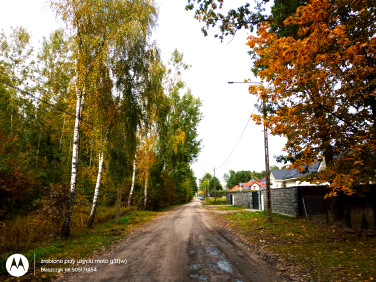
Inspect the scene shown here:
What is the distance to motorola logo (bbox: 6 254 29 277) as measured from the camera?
540cm

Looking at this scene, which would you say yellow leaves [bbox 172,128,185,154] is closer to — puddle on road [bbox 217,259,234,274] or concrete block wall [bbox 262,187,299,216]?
concrete block wall [bbox 262,187,299,216]

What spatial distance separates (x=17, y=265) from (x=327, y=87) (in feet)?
32.4

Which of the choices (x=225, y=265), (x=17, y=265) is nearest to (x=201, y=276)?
(x=225, y=265)

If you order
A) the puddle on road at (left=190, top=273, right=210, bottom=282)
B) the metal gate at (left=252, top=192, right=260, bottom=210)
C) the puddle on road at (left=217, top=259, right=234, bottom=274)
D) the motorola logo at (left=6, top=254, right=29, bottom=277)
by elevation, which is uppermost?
the puddle on road at (left=190, top=273, right=210, bottom=282)

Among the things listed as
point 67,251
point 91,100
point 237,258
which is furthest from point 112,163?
point 237,258

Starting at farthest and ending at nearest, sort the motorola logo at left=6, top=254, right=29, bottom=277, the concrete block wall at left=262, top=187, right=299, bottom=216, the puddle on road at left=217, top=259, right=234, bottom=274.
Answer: the concrete block wall at left=262, top=187, right=299, bottom=216 < the motorola logo at left=6, top=254, right=29, bottom=277 < the puddle on road at left=217, top=259, right=234, bottom=274

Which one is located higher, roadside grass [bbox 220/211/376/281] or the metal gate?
roadside grass [bbox 220/211/376/281]

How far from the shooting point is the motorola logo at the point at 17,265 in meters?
5.40

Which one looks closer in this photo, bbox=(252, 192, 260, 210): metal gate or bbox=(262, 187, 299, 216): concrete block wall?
bbox=(262, 187, 299, 216): concrete block wall

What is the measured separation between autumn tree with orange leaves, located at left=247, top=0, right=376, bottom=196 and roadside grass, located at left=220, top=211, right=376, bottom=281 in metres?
1.66

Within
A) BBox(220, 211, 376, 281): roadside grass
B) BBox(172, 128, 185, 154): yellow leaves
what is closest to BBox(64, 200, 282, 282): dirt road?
BBox(220, 211, 376, 281): roadside grass

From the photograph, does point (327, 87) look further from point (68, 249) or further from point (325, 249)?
point (68, 249)

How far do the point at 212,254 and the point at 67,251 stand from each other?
192 inches

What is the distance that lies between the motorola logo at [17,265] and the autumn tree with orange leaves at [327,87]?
24.2 feet
